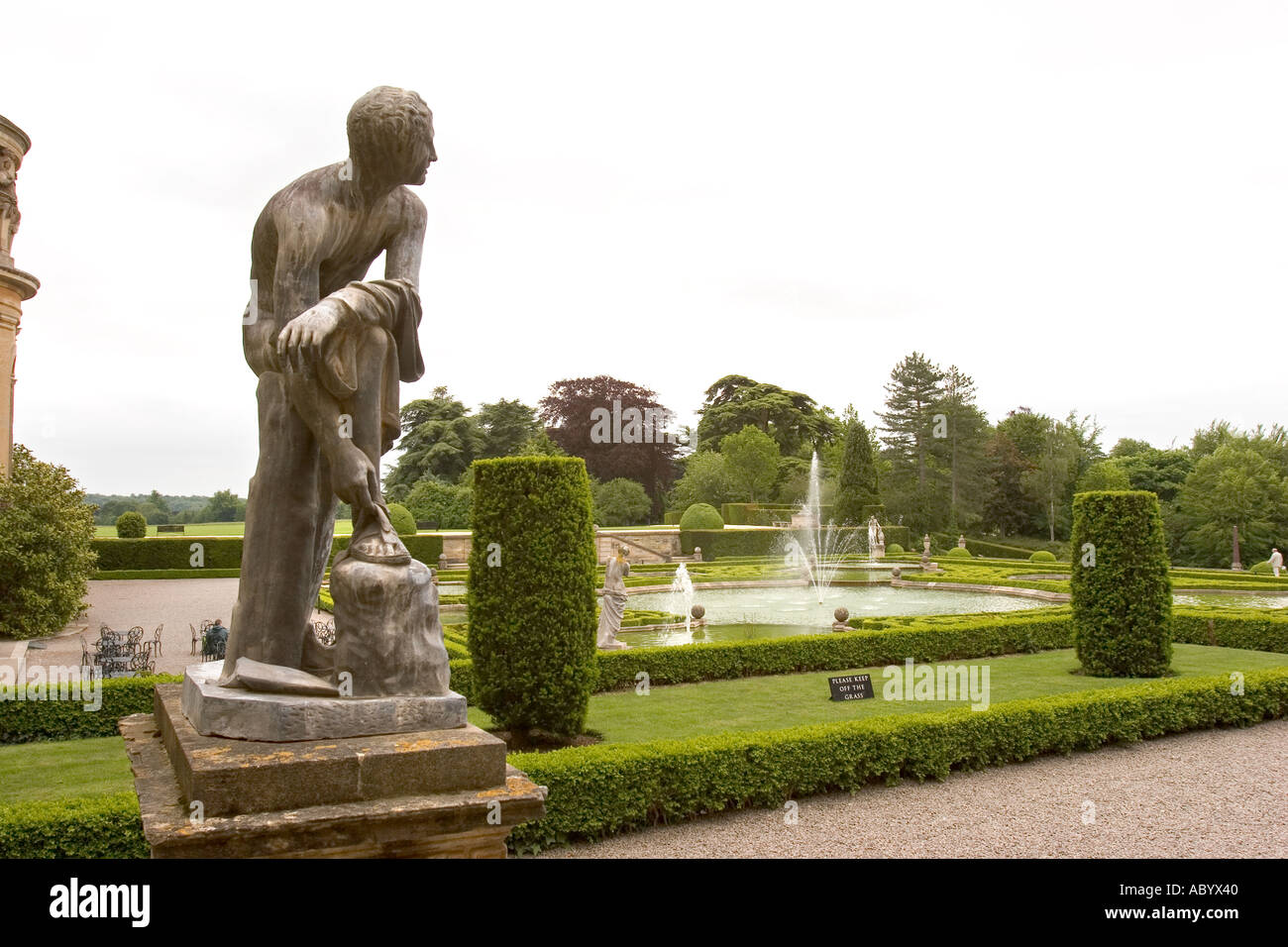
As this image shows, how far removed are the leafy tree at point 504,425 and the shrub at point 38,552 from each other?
120 ft

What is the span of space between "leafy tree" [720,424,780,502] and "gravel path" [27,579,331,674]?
26.7m

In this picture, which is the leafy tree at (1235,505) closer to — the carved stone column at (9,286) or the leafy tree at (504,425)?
the leafy tree at (504,425)

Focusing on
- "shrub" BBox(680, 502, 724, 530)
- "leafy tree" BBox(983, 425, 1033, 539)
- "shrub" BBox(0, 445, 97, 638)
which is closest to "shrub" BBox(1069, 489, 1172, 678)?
"shrub" BBox(0, 445, 97, 638)

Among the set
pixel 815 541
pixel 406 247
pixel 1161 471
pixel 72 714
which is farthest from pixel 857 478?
pixel 406 247

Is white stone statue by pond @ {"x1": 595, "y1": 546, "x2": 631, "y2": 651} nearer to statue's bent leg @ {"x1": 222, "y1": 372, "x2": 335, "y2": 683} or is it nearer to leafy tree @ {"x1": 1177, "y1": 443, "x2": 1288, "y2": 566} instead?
statue's bent leg @ {"x1": 222, "y1": 372, "x2": 335, "y2": 683}

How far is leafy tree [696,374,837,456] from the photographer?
192ft

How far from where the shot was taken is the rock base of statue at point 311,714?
262 cm

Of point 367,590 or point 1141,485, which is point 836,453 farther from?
point 367,590

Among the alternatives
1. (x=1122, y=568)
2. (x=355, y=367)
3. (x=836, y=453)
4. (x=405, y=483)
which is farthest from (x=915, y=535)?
(x=355, y=367)

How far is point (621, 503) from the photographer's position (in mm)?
48062

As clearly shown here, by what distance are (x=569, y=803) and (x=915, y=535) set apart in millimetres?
42120

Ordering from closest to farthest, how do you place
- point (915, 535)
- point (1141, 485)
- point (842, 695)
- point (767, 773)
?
point (767, 773)
point (842, 695)
point (915, 535)
point (1141, 485)
